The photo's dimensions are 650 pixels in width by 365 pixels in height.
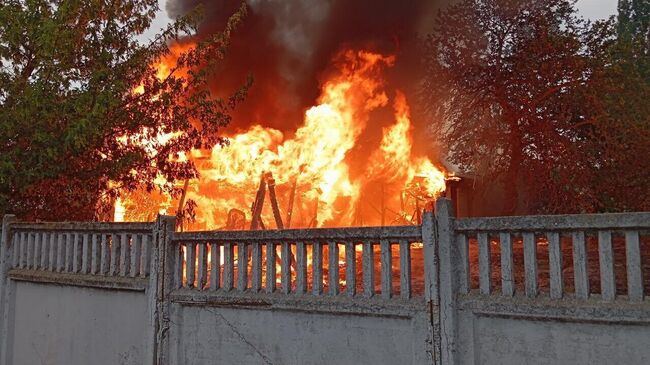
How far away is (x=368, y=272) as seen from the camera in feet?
16.6

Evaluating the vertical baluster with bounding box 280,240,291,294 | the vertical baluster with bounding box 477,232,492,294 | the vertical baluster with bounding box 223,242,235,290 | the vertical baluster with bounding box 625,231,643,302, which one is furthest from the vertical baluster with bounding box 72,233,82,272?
the vertical baluster with bounding box 625,231,643,302

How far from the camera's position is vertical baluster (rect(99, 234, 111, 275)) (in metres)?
6.67

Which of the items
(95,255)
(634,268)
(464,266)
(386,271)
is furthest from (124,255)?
(634,268)

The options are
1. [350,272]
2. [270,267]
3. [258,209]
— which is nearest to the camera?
[350,272]

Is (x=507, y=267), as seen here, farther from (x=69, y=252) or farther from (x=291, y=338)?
(x=69, y=252)

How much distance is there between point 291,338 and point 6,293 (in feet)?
16.9

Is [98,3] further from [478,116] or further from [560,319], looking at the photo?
[478,116]

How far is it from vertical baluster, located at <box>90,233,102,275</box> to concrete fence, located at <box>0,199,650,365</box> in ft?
0.05

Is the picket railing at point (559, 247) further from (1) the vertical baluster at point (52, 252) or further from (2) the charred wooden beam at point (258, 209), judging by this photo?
(2) the charred wooden beam at point (258, 209)

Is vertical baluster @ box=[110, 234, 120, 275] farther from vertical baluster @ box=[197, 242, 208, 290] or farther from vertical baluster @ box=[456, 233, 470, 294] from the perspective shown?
vertical baluster @ box=[456, 233, 470, 294]

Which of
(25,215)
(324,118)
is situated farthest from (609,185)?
(25,215)

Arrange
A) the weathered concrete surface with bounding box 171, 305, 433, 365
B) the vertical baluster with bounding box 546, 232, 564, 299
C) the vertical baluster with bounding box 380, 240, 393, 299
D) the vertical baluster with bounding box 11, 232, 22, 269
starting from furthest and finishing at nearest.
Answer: the vertical baluster with bounding box 11, 232, 22, 269 < the vertical baluster with bounding box 380, 240, 393, 299 < the weathered concrete surface with bounding box 171, 305, 433, 365 < the vertical baluster with bounding box 546, 232, 564, 299

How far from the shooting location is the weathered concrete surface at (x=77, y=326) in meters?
6.36

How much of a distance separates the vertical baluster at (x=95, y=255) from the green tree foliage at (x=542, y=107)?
45.1 feet
